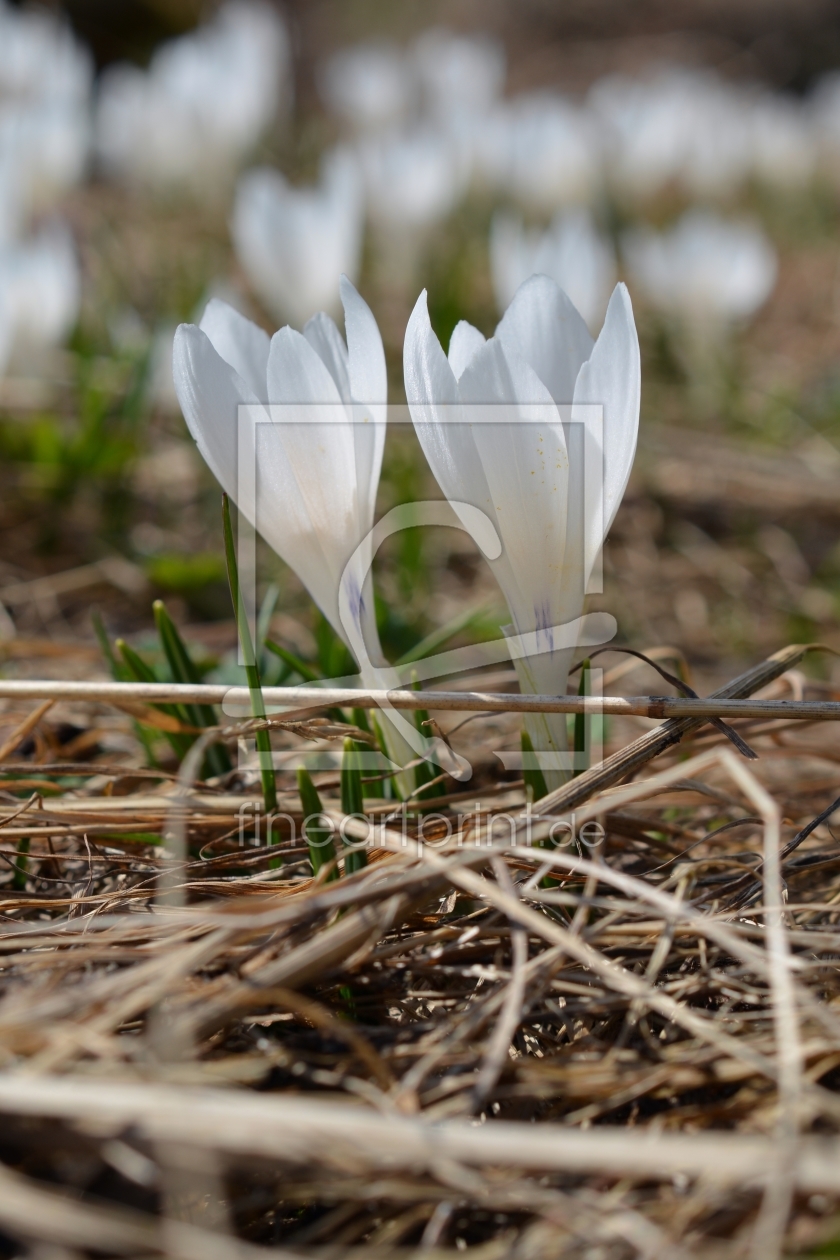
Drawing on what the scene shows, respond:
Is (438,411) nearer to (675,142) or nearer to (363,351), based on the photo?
(363,351)

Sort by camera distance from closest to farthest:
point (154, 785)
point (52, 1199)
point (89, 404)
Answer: point (52, 1199), point (154, 785), point (89, 404)

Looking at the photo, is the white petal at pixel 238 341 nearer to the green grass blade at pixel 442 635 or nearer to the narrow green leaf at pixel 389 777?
the narrow green leaf at pixel 389 777

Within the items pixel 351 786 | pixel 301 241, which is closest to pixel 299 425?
pixel 351 786

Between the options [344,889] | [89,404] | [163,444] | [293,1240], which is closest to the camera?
[293,1240]

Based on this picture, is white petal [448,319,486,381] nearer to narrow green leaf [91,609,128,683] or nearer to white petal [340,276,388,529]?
white petal [340,276,388,529]

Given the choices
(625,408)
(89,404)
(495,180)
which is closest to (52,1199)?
(625,408)

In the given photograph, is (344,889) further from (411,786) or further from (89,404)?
(89,404)
